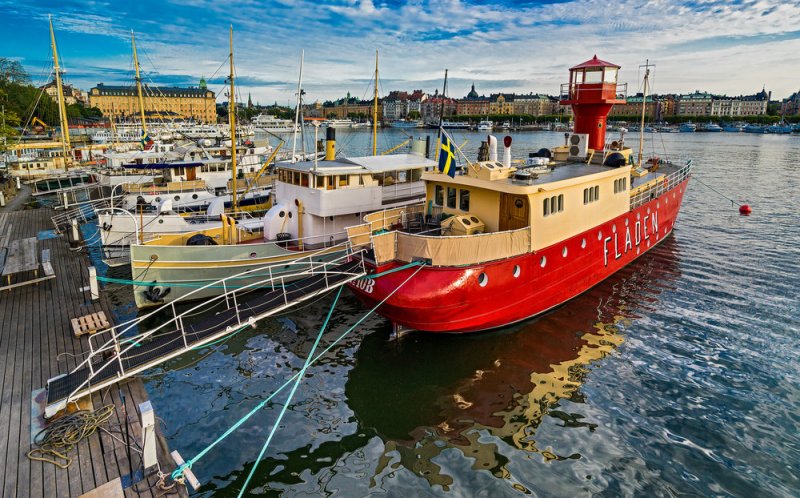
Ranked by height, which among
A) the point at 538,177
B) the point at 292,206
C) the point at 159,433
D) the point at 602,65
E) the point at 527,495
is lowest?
the point at 527,495

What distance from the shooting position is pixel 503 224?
17.4 metres

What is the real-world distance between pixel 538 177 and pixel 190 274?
1505 centimetres

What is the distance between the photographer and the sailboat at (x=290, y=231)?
20.1 meters

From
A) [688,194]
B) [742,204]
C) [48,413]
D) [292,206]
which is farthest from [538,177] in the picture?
[688,194]

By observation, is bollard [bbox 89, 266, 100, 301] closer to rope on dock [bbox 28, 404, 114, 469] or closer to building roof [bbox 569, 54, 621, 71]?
rope on dock [bbox 28, 404, 114, 469]

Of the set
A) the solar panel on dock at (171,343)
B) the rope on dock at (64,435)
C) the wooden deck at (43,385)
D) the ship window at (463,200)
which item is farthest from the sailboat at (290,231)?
the rope on dock at (64,435)

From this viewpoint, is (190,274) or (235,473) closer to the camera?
(235,473)

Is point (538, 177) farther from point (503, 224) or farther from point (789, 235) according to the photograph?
point (789, 235)

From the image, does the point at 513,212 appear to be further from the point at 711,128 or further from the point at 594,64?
the point at 711,128

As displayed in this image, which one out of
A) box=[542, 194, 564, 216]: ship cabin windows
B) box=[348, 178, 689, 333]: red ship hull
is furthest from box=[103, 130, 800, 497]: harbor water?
box=[542, 194, 564, 216]: ship cabin windows

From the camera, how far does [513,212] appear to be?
1697 centimetres

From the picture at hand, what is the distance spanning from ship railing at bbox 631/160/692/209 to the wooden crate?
925 inches

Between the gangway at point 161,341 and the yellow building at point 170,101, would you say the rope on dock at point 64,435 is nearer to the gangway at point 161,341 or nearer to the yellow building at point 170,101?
the gangway at point 161,341

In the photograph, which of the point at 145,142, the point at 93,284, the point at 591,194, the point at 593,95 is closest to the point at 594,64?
the point at 593,95
